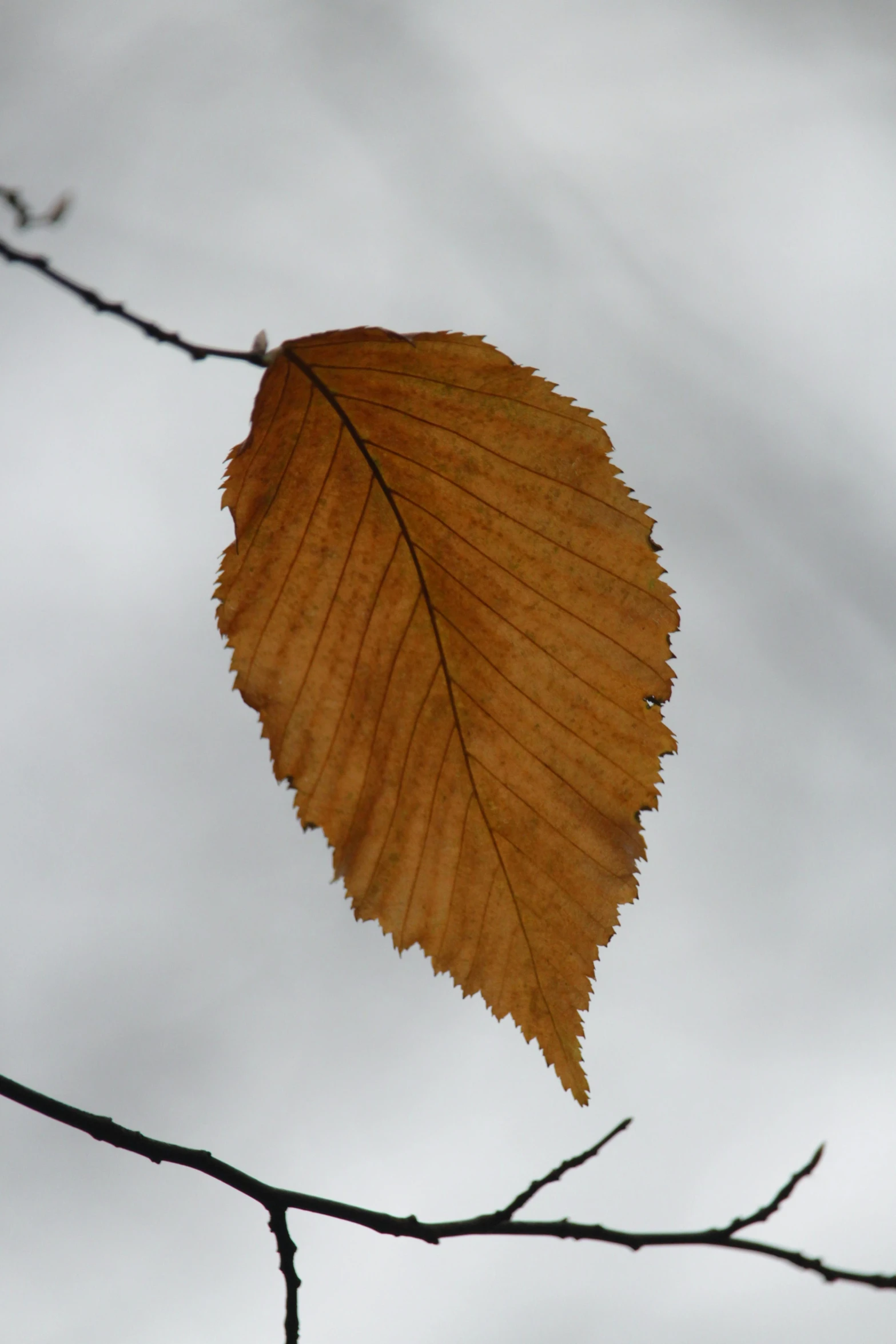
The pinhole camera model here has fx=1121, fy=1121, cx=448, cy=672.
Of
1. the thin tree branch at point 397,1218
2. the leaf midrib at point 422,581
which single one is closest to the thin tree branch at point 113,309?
the leaf midrib at point 422,581

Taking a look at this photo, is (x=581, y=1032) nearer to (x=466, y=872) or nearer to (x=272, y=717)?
(x=466, y=872)

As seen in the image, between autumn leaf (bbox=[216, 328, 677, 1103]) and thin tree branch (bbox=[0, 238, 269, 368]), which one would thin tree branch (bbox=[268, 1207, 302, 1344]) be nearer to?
autumn leaf (bbox=[216, 328, 677, 1103])

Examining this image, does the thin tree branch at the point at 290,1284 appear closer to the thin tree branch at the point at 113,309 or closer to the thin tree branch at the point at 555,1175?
the thin tree branch at the point at 555,1175

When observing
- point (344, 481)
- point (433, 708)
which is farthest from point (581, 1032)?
point (344, 481)

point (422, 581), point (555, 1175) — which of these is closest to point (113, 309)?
point (422, 581)

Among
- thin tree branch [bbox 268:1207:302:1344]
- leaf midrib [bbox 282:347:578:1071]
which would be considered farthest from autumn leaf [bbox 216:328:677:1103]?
thin tree branch [bbox 268:1207:302:1344]

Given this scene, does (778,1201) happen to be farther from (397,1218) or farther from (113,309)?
(113,309)
